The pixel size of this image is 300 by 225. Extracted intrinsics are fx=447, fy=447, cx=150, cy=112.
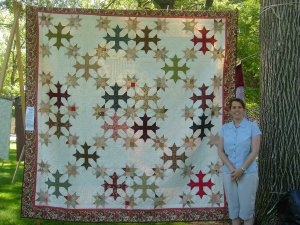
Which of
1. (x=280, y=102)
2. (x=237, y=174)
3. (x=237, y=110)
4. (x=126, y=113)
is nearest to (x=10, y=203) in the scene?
(x=126, y=113)

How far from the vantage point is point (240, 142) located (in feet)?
12.0

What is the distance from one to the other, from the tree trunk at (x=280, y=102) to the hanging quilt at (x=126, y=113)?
16.4 inches

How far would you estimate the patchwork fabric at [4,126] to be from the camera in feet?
15.4

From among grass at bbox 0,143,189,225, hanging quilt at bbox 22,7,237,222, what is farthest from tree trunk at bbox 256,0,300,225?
grass at bbox 0,143,189,225

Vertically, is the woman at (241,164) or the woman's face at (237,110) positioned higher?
the woman's face at (237,110)

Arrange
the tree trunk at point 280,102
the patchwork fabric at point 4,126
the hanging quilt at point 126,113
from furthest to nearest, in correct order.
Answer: the patchwork fabric at point 4,126 < the hanging quilt at point 126,113 < the tree trunk at point 280,102

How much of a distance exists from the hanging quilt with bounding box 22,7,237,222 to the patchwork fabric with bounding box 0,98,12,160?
0.52 meters

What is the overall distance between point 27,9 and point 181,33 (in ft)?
4.90

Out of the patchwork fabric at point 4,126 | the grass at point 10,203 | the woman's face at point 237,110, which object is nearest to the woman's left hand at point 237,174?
the woman's face at point 237,110

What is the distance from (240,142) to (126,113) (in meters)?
1.20

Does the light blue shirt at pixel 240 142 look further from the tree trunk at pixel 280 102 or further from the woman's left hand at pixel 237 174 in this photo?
the tree trunk at pixel 280 102

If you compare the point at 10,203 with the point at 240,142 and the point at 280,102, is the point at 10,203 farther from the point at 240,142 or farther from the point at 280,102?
the point at 280,102

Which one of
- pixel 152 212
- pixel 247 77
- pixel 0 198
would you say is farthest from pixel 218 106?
pixel 247 77

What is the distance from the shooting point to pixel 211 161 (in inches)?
171
